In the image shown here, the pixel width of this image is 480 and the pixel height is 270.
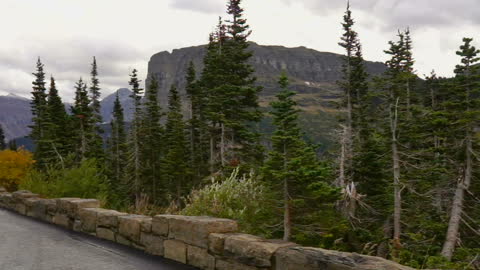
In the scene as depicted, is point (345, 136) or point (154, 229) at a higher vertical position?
point (345, 136)

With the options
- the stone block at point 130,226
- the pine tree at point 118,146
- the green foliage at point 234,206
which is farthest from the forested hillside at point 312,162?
the pine tree at point 118,146

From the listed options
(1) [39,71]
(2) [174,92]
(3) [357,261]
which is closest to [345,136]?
(3) [357,261]

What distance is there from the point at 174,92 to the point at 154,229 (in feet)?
135

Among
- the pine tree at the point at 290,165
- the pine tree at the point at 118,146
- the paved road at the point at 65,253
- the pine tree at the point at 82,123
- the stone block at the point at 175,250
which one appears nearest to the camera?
the paved road at the point at 65,253

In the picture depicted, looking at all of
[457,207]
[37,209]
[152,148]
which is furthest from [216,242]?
[152,148]

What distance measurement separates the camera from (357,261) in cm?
337

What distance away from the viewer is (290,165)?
10.3m

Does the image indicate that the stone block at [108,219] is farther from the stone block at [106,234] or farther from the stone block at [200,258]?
the stone block at [200,258]

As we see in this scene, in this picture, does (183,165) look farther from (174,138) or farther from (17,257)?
(17,257)

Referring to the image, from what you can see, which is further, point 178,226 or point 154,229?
point 154,229

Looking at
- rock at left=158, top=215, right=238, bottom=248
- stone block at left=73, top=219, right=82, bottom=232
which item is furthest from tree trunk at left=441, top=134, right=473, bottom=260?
stone block at left=73, top=219, right=82, bottom=232

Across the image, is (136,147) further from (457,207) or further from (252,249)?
(252,249)

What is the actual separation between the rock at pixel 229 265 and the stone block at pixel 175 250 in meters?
0.72

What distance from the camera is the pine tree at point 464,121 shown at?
61.9 feet
